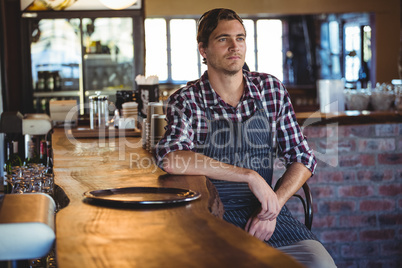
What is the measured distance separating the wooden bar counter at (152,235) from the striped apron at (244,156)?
13.2 inches

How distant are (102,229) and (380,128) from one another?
262 centimetres

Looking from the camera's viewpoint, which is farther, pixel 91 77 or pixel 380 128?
pixel 91 77

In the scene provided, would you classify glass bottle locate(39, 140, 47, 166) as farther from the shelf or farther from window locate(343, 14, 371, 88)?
window locate(343, 14, 371, 88)

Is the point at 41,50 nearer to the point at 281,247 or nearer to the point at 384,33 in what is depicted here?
the point at 281,247

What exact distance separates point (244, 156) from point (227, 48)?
0.45 metres

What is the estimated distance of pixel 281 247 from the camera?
1.94 meters

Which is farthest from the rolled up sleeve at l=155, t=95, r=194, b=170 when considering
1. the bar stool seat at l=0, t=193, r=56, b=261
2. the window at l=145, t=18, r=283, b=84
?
the window at l=145, t=18, r=283, b=84

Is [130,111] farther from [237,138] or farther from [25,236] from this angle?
[25,236]

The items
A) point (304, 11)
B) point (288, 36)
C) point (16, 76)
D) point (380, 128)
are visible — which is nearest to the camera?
point (380, 128)

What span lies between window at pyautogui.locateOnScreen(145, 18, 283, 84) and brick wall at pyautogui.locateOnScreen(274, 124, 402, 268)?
7.36 metres

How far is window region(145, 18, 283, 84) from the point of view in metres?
10.5

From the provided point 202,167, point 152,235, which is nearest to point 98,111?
point 202,167

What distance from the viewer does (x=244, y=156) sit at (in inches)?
83.7

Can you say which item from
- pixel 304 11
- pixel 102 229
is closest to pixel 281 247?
pixel 102 229
